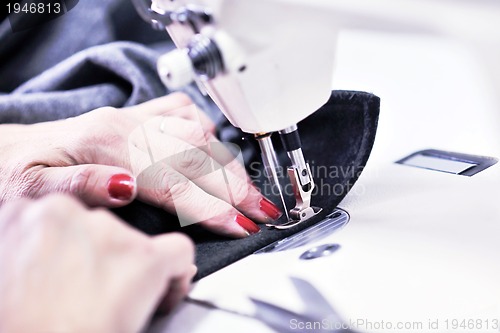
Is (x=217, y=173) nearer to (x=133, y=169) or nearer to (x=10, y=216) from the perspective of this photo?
(x=133, y=169)

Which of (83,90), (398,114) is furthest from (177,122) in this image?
(398,114)

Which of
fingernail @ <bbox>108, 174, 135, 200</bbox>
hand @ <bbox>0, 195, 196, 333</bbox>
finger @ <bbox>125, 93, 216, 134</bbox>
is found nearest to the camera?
hand @ <bbox>0, 195, 196, 333</bbox>

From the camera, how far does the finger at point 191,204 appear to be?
639 millimetres

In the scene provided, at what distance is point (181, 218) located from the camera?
656 millimetres

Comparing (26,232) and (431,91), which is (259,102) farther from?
(431,91)

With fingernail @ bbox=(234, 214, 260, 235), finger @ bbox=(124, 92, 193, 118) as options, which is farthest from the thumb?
finger @ bbox=(124, 92, 193, 118)

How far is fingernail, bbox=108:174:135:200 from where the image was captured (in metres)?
0.61

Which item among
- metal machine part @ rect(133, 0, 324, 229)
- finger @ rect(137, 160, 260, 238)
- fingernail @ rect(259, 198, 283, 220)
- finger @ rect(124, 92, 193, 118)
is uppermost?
metal machine part @ rect(133, 0, 324, 229)

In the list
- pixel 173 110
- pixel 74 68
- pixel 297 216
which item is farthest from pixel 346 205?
pixel 74 68

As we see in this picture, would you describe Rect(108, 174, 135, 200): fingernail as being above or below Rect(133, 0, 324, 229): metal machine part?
below

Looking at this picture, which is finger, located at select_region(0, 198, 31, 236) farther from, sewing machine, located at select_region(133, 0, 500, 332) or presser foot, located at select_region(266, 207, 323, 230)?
presser foot, located at select_region(266, 207, 323, 230)

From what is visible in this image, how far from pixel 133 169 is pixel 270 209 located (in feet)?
0.52

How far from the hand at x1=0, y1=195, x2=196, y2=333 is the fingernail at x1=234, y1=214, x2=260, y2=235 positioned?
177mm

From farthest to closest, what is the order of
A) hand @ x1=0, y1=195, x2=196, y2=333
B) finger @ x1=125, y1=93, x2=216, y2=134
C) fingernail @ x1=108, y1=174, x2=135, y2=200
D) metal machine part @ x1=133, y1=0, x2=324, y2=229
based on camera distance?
finger @ x1=125, y1=93, x2=216, y2=134
fingernail @ x1=108, y1=174, x2=135, y2=200
metal machine part @ x1=133, y1=0, x2=324, y2=229
hand @ x1=0, y1=195, x2=196, y2=333
